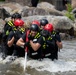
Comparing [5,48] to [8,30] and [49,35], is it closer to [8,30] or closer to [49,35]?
[8,30]

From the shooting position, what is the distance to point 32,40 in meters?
9.08

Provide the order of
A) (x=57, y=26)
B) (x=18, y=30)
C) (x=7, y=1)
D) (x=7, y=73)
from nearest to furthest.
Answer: (x=7, y=73) → (x=18, y=30) → (x=57, y=26) → (x=7, y=1)

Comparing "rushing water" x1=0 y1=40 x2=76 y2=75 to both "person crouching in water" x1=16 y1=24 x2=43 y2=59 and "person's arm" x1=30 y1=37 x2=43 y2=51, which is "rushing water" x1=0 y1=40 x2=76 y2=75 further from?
"person's arm" x1=30 y1=37 x2=43 y2=51

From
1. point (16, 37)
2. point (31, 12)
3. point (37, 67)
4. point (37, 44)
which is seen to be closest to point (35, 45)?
point (37, 44)

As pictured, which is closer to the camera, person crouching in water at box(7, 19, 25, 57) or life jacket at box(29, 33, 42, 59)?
life jacket at box(29, 33, 42, 59)

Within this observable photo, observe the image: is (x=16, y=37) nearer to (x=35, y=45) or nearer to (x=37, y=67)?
(x=35, y=45)

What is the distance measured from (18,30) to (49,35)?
105 centimetres

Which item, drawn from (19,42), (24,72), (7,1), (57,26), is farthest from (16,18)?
(7,1)

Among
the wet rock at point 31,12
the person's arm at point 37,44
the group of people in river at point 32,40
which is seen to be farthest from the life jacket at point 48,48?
the wet rock at point 31,12

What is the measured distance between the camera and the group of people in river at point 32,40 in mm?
9039

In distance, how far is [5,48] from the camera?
34.0ft

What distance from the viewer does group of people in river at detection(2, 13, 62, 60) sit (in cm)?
904

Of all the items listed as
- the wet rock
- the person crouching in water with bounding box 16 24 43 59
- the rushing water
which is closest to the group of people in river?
the person crouching in water with bounding box 16 24 43 59

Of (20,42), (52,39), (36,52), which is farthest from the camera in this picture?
(36,52)
